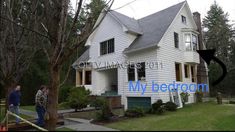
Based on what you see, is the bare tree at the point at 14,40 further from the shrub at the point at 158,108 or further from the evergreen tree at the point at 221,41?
the evergreen tree at the point at 221,41

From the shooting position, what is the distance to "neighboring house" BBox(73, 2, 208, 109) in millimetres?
15320

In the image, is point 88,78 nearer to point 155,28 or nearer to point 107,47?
point 107,47

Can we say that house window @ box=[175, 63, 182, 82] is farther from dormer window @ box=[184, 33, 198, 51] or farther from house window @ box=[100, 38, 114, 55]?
house window @ box=[100, 38, 114, 55]

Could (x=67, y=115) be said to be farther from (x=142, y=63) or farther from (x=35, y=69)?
(x=35, y=69)

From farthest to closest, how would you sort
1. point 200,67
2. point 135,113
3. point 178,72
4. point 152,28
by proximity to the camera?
point 200,67
point 152,28
point 178,72
point 135,113

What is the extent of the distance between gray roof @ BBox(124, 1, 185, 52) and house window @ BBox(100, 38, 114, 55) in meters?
2.55

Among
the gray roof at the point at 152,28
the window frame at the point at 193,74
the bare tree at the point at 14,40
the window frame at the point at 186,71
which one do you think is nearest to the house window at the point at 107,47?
the gray roof at the point at 152,28

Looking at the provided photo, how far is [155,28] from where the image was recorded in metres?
17.4

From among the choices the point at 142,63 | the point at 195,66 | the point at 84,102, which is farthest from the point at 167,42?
the point at 84,102

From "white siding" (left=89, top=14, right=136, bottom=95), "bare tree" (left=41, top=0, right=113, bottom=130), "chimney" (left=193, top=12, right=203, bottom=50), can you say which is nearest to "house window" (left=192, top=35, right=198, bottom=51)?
"chimney" (left=193, top=12, right=203, bottom=50)

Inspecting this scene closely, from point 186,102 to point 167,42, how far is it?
5022mm

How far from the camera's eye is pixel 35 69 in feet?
85.0

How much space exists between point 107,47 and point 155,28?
498cm

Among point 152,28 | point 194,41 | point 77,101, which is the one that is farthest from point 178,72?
point 77,101
